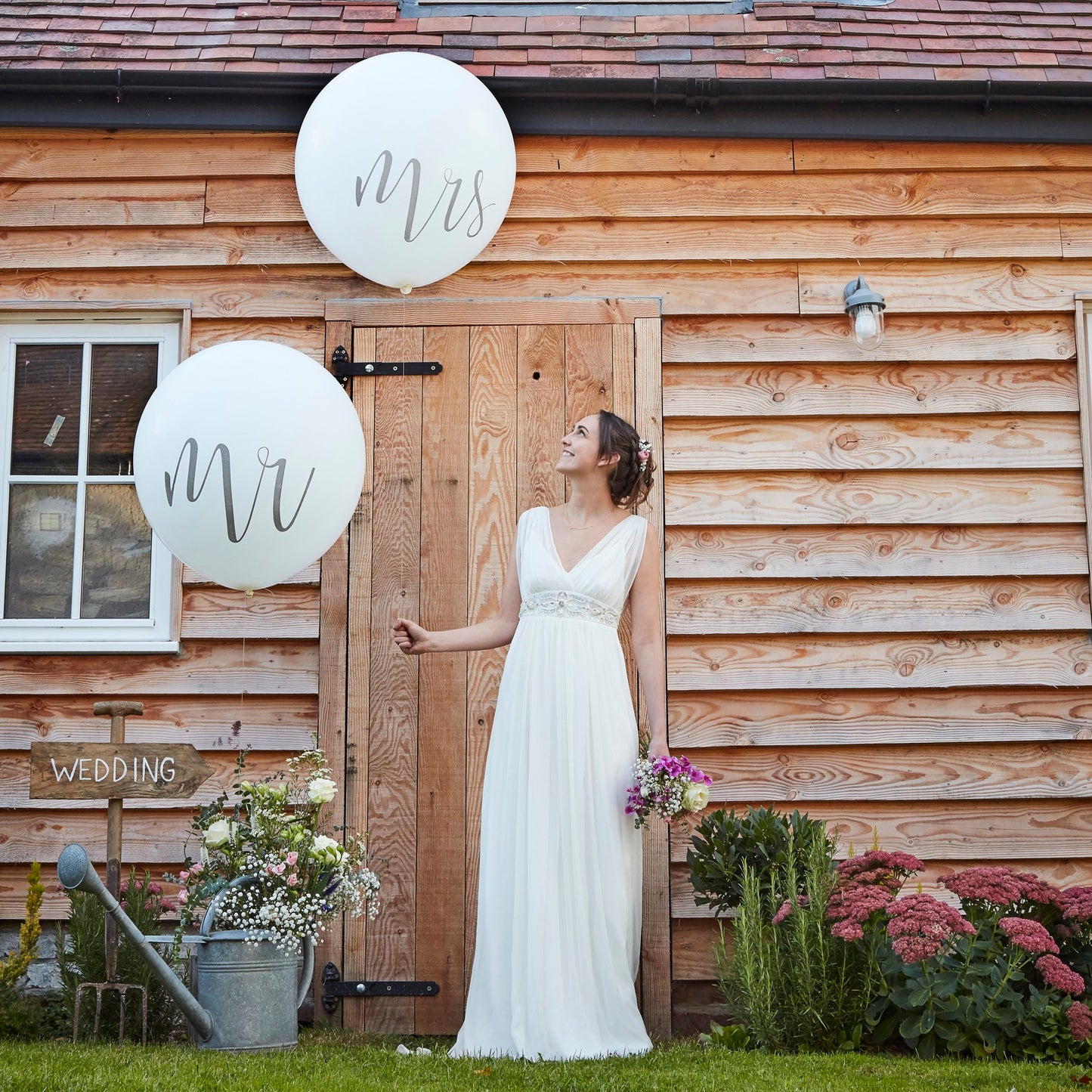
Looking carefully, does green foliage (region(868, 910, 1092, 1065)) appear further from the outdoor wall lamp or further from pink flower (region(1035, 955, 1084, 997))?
the outdoor wall lamp

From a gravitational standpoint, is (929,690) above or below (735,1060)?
above

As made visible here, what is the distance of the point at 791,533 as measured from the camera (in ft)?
13.4

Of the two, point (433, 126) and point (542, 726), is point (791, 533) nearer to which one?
point (542, 726)

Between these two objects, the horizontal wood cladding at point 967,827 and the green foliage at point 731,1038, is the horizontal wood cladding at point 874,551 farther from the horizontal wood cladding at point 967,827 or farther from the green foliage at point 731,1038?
the green foliage at point 731,1038

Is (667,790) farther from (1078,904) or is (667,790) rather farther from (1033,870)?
(1033,870)

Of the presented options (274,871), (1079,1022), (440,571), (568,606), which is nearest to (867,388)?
(568,606)

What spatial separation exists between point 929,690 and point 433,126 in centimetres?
240

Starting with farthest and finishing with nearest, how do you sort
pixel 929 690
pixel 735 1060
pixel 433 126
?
1. pixel 929 690
2. pixel 433 126
3. pixel 735 1060

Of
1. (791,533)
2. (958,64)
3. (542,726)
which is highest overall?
(958,64)

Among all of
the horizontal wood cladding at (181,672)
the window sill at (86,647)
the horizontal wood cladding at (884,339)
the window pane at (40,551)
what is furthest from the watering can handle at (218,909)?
the horizontal wood cladding at (884,339)

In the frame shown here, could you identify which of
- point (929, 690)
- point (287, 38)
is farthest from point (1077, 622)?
point (287, 38)

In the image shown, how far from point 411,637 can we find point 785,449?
149 centimetres

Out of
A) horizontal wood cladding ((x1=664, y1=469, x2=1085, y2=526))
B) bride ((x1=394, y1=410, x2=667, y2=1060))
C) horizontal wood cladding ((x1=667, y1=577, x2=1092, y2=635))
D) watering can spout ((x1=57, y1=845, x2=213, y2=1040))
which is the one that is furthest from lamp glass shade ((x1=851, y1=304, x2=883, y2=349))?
watering can spout ((x1=57, y1=845, x2=213, y2=1040))

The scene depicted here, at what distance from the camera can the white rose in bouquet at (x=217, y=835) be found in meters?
3.20
